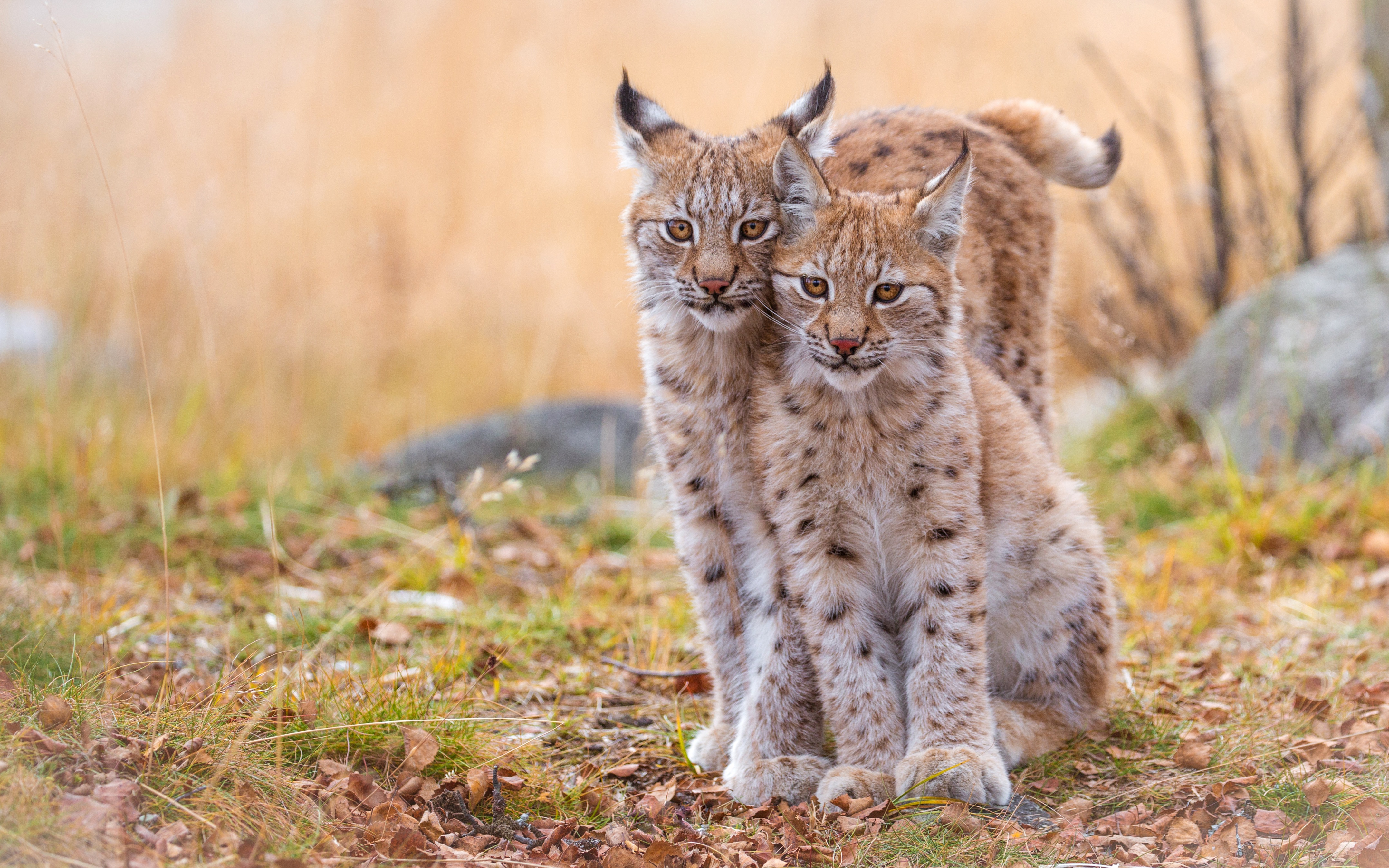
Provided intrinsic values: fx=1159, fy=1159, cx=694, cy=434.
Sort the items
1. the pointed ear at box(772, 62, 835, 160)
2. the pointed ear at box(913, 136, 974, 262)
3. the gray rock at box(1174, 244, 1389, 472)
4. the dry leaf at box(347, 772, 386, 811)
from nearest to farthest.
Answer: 1. the dry leaf at box(347, 772, 386, 811)
2. the pointed ear at box(913, 136, 974, 262)
3. the pointed ear at box(772, 62, 835, 160)
4. the gray rock at box(1174, 244, 1389, 472)

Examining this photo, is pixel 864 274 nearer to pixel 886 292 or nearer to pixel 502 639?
pixel 886 292

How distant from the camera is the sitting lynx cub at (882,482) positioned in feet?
9.96

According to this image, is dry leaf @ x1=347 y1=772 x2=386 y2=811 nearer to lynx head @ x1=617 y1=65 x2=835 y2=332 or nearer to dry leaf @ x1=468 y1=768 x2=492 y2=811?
dry leaf @ x1=468 y1=768 x2=492 y2=811

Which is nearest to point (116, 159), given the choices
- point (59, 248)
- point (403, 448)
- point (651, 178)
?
point (59, 248)

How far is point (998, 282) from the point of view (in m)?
4.16

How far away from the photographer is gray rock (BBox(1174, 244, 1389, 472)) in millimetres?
5844

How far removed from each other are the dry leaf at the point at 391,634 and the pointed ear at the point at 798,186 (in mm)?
2029

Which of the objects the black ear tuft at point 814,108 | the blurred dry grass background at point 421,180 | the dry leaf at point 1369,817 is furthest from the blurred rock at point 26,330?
A: the dry leaf at point 1369,817

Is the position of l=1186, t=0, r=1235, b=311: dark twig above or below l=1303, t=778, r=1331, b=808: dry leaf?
above

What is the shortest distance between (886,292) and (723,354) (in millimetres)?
542

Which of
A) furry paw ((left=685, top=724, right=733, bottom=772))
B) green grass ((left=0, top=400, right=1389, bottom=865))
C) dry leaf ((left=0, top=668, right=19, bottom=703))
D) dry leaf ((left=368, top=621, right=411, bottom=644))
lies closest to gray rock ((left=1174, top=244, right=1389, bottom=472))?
green grass ((left=0, top=400, right=1389, bottom=865))

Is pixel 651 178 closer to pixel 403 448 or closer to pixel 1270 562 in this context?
pixel 1270 562

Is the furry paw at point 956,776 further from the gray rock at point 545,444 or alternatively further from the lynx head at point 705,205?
the gray rock at point 545,444

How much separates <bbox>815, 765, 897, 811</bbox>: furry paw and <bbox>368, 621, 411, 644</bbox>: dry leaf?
174cm
